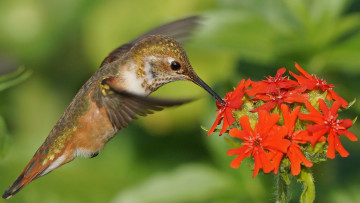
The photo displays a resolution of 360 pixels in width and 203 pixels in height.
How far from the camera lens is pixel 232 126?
253 cm

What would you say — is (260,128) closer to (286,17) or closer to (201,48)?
(201,48)

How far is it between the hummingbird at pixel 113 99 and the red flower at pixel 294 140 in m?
0.29

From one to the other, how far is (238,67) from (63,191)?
4.73 feet

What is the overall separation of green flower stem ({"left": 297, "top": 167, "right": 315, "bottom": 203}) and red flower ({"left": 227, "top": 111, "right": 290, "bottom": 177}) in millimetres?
183

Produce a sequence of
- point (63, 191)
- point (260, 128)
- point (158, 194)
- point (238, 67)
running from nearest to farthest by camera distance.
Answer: point (260, 128), point (158, 194), point (238, 67), point (63, 191)

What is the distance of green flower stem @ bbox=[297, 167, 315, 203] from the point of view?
7.65 feet

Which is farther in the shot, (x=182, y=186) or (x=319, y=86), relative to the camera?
(x=182, y=186)

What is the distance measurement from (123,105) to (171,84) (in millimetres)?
1580

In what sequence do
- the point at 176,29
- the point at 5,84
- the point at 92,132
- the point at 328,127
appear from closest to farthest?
the point at 328,127 → the point at 92,132 → the point at 5,84 → the point at 176,29

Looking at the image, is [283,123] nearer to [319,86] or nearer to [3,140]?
[319,86]

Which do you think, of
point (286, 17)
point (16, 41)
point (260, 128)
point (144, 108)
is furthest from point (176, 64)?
point (16, 41)

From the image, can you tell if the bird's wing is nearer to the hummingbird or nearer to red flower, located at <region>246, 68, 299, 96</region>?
the hummingbird

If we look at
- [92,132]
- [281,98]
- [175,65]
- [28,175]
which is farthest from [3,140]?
[281,98]

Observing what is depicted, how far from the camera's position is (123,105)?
257 centimetres
